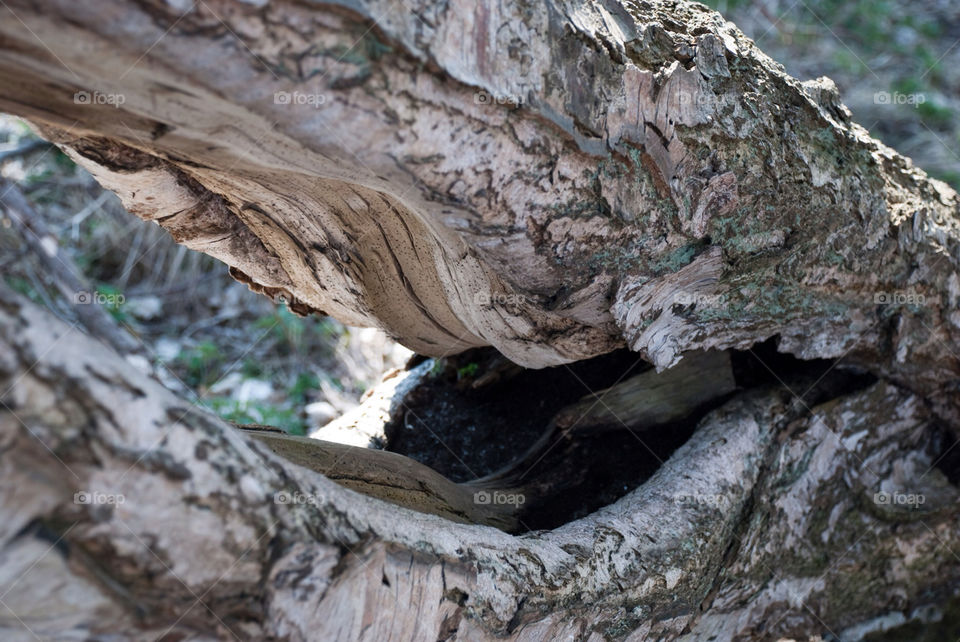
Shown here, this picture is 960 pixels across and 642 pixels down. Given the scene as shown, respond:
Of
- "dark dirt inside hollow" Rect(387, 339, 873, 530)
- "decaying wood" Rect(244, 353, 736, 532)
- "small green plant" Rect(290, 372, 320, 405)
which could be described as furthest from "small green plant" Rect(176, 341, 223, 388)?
"dark dirt inside hollow" Rect(387, 339, 873, 530)

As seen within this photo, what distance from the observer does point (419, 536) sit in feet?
4.44

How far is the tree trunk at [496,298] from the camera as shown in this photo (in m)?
1.00

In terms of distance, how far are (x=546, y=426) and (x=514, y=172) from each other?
3.89 feet

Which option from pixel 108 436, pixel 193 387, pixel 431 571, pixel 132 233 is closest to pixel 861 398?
pixel 431 571

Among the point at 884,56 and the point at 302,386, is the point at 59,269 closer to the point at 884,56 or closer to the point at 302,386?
the point at 302,386

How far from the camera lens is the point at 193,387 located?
3928 millimetres

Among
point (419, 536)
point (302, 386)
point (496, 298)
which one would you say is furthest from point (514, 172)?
point (302, 386)

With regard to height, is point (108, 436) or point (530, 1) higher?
point (530, 1)

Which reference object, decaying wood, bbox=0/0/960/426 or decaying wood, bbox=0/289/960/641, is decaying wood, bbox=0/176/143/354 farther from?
decaying wood, bbox=0/289/960/641

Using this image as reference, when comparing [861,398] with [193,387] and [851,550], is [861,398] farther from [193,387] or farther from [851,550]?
[193,387]

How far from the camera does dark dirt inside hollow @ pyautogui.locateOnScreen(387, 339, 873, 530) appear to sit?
7.00ft

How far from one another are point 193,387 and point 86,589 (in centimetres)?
309

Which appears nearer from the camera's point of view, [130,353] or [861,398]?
[861,398]

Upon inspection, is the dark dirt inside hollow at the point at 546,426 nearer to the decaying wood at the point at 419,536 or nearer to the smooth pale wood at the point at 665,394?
the smooth pale wood at the point at 665,394
